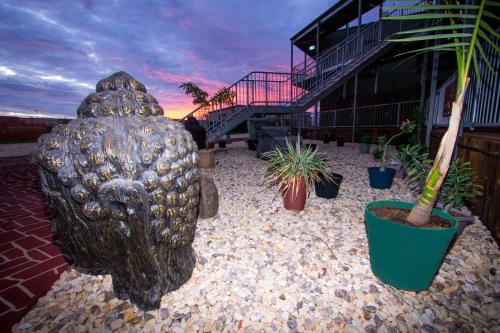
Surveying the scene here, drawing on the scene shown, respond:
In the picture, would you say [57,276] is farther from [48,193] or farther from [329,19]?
[329,19]

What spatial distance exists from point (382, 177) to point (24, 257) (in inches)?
189

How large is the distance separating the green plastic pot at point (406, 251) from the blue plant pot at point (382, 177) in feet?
7.42

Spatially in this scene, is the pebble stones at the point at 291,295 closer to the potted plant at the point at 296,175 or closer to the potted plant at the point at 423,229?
the potted plant at the point at 423,229

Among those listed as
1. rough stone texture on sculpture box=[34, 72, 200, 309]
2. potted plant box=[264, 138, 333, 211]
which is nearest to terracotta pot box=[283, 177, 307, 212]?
potted plant box=[264, 138, 333, 211]

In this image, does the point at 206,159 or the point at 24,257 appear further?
the point at 206,159

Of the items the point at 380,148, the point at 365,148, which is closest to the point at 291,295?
the point at 380,148

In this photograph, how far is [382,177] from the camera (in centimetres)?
391

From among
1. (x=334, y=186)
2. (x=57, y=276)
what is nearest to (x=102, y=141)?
(x=57, y=276)

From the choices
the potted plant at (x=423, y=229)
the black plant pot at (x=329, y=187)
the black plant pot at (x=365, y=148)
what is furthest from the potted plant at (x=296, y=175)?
the black plant pot at (x=365, y=148)

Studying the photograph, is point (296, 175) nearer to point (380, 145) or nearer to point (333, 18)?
point (380, 145)

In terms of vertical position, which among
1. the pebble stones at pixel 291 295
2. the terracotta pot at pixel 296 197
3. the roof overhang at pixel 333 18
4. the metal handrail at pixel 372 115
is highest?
the roof overhang at pixel 333 18

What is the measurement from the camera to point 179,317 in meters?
1.52

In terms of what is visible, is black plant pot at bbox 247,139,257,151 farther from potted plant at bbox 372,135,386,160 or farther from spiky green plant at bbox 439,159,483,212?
spiky green plant at bbox 439,159,483,212

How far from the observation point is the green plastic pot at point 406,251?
148cm
